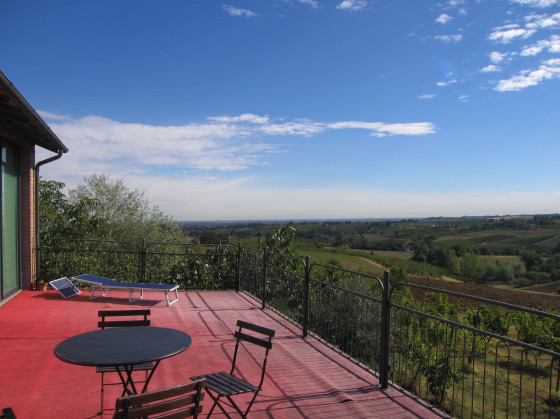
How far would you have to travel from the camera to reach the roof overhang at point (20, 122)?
5.12 m

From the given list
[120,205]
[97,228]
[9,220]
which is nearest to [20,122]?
[9,220]

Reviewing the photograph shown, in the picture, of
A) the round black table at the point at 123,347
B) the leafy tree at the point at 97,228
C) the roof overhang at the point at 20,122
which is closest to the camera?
the round black table at the point at 123,347

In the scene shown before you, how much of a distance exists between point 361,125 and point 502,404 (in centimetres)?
2253

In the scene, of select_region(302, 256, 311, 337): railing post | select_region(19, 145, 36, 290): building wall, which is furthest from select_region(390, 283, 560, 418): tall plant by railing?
select_region(19, 145, 36, 290): building wall

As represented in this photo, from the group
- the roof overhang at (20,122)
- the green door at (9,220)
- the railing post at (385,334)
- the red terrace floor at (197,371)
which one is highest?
the roof overhang at (20,122)

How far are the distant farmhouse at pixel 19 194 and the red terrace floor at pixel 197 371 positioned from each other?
3.69ft

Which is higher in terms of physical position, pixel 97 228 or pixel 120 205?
pixel 120 205

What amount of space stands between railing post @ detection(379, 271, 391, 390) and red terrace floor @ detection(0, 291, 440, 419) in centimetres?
13

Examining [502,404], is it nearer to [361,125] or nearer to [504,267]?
[361,125]

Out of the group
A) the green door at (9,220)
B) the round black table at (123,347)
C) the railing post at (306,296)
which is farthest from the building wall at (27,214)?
the round black table at (123,347)

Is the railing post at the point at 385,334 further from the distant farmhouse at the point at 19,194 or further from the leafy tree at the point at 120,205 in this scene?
the leafy tree at the point at 120,205

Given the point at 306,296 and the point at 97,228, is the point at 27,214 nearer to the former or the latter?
the point at 97,228

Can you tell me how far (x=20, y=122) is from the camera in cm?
681

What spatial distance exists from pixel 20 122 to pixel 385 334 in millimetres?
6753
